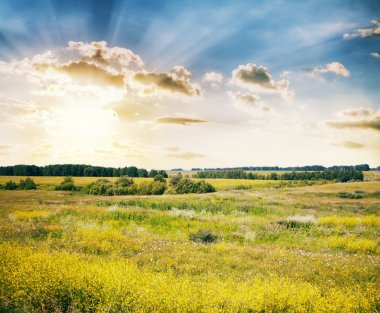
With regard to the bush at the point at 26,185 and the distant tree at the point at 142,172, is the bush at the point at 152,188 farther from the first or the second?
the distant tree at the point at 142,172

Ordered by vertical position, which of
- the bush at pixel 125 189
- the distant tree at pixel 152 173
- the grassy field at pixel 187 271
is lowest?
the bush at pixel 125 189

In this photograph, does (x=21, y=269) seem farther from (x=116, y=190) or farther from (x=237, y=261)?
(x=116, y=190)

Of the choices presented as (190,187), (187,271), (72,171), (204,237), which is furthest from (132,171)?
(187,271)

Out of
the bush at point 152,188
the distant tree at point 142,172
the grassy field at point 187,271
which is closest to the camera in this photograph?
the grassy field at point 187,271

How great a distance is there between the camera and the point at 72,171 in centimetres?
12144

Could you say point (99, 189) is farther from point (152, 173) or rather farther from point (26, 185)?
point (152, 173)

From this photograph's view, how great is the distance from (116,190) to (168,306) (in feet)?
208

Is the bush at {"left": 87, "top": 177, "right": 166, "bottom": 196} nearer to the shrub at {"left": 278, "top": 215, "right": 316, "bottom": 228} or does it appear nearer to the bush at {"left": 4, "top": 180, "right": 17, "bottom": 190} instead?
the bush at {"left": 4, "top": 180, "right": 17, "bottom": 190}

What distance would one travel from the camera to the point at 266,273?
33.7 feet

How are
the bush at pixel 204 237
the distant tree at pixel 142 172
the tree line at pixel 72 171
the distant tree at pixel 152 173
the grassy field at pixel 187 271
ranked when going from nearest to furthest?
the grassy field at pixel 187 271, the bush at pixel 204 237, the tree line at pixel 72 171, the distant tree at pixel 152 173, the distant tree at pixel 142 172

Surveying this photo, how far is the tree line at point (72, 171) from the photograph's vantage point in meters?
110

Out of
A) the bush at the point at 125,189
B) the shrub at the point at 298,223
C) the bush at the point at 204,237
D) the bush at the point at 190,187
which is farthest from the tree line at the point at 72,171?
the bush at the point at 204,237

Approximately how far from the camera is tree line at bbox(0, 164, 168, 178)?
110m

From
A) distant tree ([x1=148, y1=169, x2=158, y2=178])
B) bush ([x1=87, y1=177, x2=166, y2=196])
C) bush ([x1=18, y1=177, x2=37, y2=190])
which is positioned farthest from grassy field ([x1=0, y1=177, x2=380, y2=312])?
distant tree ([x1=148, y1=169, x2=158, y2=178])
